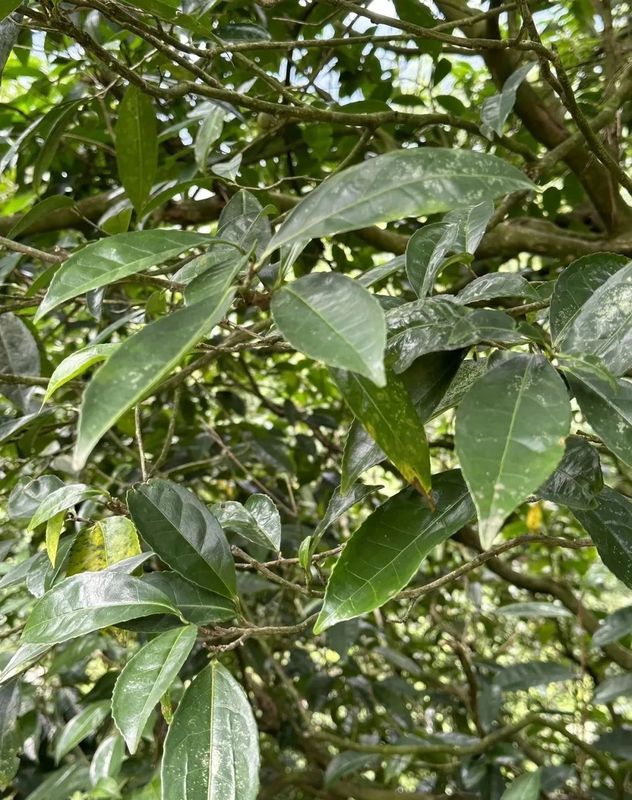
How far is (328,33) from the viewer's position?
1.35 m

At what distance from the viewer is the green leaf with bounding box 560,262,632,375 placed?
0.40 metres

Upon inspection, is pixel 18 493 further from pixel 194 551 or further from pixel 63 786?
pixel 63 786

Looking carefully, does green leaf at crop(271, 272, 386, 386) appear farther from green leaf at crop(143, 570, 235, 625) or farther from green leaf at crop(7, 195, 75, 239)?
green leaf at crop(7, 195, 75, 239)

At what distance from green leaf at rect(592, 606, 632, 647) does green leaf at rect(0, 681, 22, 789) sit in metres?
0.74

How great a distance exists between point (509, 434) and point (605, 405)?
9 centimetres

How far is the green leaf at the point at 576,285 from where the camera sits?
0.48m

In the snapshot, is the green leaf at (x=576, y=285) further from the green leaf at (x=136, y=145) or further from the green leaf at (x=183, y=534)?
the green leaf at (x=136, y=145)

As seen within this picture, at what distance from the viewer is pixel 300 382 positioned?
6.27 feet

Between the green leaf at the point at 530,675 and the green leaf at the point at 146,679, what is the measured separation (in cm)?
87

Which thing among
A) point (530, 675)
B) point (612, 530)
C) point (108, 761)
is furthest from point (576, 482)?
point (530, 675)

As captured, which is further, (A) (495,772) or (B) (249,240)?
(A) (495,772)

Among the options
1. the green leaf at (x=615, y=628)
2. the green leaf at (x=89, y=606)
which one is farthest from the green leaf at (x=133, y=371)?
the green leaf at (x=615, y=628)

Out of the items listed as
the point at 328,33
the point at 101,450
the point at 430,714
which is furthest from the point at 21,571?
the point at 430,714

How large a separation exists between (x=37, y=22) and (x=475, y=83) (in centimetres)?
128
